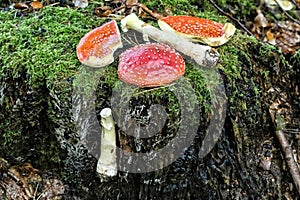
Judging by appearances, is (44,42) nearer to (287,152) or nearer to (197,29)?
(197,29)

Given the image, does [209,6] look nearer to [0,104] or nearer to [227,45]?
[227,45]

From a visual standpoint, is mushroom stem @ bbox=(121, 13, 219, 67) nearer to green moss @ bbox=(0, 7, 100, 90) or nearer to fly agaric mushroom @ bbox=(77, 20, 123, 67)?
fly agaric mushroom @ bbox=(77, 20, 123, 67)

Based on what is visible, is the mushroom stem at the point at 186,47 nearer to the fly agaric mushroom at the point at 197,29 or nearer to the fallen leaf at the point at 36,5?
the fly agaric mushroom at the point at 197,29

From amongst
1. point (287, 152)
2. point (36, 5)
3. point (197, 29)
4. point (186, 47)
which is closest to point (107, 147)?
point (186, 47)

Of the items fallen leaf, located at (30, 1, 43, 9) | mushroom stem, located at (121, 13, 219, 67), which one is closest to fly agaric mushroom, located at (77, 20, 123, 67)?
mushroom stem, located at (121, 13, 219, 67)

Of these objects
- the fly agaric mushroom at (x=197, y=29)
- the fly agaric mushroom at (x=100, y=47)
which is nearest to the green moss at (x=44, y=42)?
the fly agaric mushroom at (x=100, y=47)

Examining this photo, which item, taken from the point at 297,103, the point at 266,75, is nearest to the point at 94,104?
the point at 266,75
